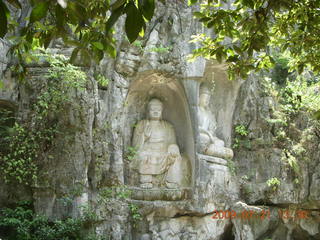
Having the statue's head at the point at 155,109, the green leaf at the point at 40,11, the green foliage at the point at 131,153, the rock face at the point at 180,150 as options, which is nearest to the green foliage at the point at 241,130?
the rock face at the point at 180,150

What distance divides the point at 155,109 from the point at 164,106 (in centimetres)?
56

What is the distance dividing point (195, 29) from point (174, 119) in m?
2.17

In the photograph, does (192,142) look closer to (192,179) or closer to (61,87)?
(192,179)

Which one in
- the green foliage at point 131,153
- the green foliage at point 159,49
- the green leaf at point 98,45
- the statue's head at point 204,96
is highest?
the green foliage at point 159,49

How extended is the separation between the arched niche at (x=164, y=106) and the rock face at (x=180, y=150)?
2 centimetres

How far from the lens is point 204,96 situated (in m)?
10.4

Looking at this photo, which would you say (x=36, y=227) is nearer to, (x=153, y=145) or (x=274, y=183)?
(x=153, y=145)

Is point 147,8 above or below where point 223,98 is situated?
below

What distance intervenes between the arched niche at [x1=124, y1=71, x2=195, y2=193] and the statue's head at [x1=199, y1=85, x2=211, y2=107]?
444 millimetres

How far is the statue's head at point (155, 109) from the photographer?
10207 mm

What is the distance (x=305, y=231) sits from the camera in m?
10.3

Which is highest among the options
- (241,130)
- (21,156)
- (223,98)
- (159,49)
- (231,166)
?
(159,49)

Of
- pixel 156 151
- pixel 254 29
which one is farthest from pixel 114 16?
pixel 156 151

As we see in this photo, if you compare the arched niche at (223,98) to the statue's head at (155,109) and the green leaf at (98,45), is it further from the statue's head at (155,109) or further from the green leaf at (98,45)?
the green leaf at (98,45)
